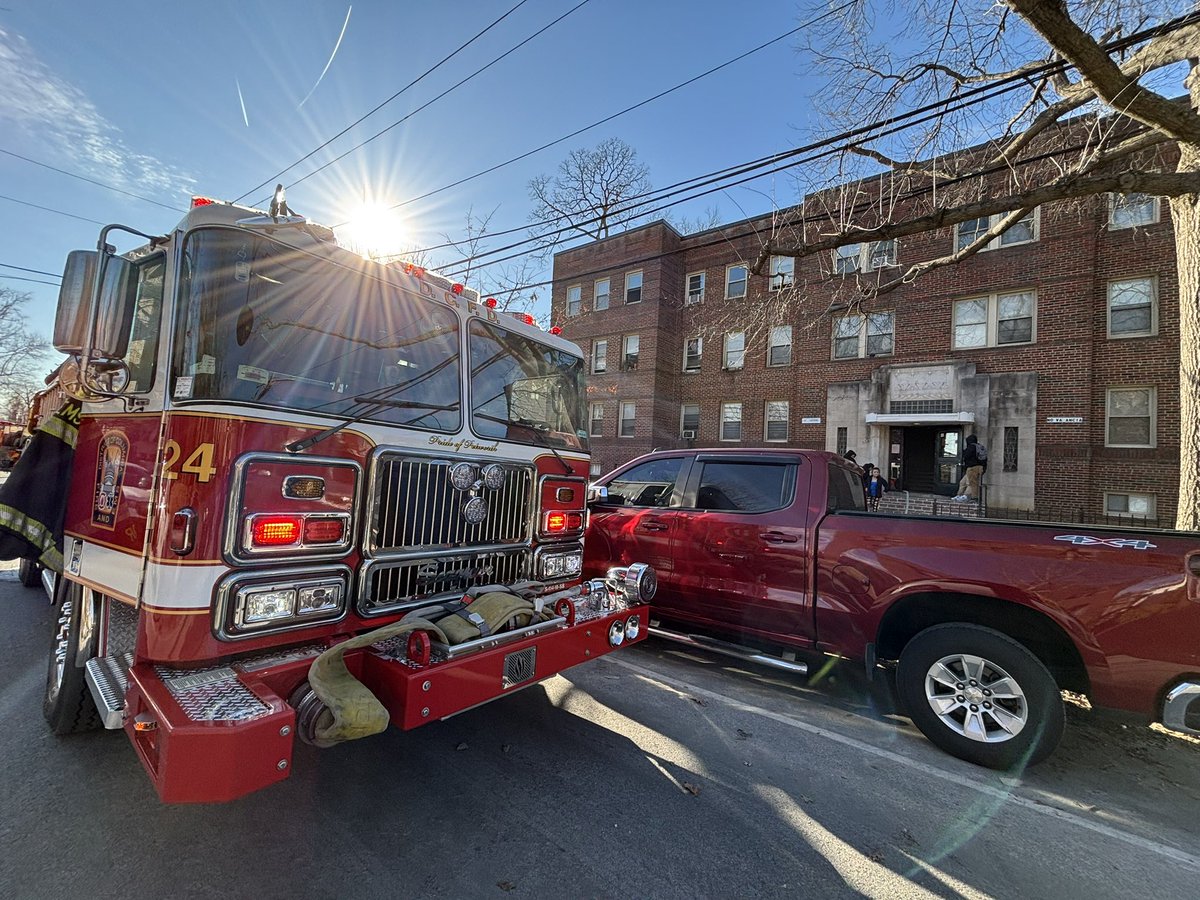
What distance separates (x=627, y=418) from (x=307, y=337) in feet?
70.8

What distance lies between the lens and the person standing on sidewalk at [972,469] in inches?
613

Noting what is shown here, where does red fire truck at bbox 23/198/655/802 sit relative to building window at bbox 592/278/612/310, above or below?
below

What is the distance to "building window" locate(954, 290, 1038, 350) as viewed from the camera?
16422mm

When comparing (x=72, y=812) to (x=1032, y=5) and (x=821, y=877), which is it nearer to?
(x=821, y=877)

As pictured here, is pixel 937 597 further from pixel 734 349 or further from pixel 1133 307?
pixel 734 349

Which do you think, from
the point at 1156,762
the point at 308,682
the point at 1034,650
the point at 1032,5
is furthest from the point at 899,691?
the point at 1032,5

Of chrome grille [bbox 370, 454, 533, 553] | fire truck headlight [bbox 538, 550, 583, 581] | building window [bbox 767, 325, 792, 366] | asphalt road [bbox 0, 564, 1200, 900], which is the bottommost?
asphalt road [bbox 0, 564, 1200, 900]

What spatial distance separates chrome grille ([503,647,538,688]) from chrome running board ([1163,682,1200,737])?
3349 millimetres

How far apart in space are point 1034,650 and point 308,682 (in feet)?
14.0

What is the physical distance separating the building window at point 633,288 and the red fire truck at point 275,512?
70.6 feet

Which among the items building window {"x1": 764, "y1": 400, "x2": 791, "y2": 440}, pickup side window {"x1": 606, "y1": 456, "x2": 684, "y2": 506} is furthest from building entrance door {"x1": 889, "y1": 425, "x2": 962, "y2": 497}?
pickup side window {"x1": 606, "y1": 456, "x2": 684, "y2": 506}

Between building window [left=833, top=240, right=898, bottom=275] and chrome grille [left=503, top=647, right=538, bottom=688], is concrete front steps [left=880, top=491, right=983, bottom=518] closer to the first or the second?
building window [left=833, top=240, right=898, bottom=275]

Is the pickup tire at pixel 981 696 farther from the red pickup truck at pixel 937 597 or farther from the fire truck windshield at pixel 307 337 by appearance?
the fire truck windshield at pixel 307 337

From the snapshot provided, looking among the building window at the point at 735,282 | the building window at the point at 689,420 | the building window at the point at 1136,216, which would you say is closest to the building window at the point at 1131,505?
the building window at the point at 1136,216
